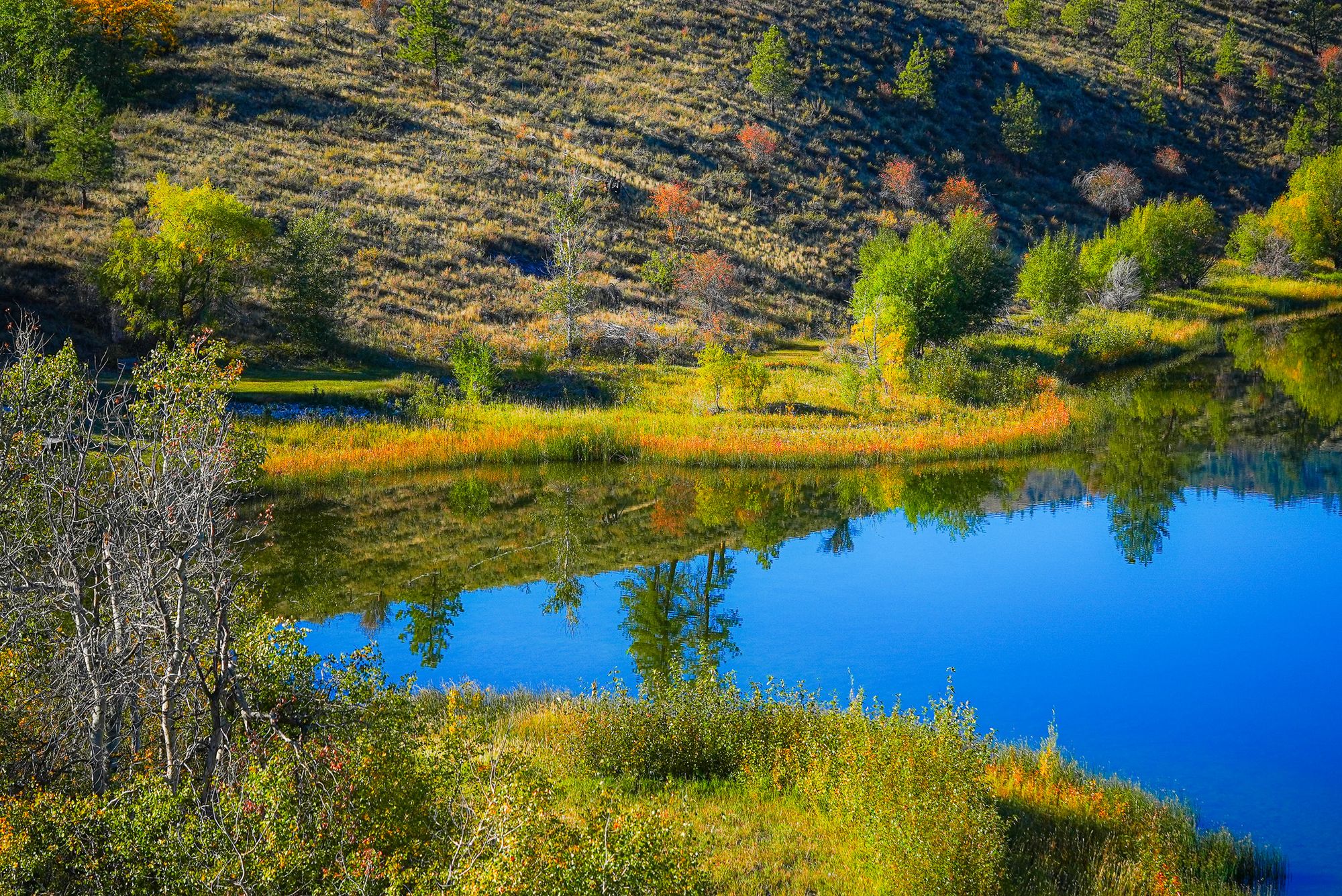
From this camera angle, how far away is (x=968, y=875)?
362 inches

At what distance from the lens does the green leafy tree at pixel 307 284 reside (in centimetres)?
4041

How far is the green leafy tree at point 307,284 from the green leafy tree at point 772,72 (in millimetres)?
46435

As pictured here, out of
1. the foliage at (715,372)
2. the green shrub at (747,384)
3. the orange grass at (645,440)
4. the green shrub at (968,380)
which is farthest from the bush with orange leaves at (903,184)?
the foliage at (715,372)

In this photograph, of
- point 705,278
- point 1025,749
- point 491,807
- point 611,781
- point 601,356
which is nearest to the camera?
point 491,807

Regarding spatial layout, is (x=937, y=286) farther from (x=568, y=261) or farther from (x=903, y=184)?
(x=903, y=184)

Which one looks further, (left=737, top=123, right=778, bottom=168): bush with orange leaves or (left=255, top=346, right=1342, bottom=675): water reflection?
(left=737, top=123, right=778, bottom=168): bush with orange leaves

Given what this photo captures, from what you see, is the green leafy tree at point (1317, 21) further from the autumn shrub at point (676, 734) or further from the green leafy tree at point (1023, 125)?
the autumn shrub at point (676, 734)

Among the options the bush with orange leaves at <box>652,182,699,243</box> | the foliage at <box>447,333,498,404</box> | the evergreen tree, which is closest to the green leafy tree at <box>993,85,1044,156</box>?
the evergreen tree

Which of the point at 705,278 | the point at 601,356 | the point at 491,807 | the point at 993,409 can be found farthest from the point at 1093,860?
the point at 705,278

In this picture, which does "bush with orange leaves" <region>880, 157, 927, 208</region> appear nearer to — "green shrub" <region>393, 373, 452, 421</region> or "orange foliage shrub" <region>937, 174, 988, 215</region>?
"orange foliage shrub" <region>937, 174, 988, 215</region>

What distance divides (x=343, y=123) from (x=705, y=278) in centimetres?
2648

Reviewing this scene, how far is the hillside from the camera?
5034cm

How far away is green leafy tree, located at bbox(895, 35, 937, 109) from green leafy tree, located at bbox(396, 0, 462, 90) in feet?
120

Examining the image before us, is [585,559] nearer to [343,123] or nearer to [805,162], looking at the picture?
[343,123]
